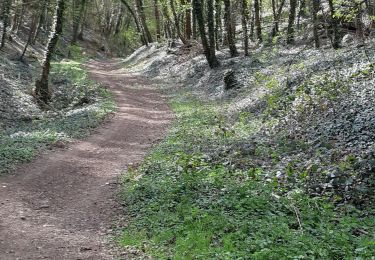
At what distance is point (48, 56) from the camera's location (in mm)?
21469

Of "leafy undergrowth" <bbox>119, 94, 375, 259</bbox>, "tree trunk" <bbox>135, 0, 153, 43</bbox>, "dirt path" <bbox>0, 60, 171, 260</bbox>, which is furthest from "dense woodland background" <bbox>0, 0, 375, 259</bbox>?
"tree trunk" <bbox>135, 0, 153, 43</bbox>

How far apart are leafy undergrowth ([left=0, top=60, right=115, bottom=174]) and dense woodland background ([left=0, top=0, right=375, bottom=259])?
0.24 feet

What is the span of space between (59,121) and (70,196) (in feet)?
28.5

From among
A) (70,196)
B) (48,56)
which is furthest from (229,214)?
(48,56)

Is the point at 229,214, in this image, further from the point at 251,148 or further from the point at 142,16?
the point at 142,16

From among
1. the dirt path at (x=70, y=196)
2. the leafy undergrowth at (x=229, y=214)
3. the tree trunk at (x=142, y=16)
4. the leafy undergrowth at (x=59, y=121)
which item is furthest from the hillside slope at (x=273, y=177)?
the tree trunk at (x=142, y=16)

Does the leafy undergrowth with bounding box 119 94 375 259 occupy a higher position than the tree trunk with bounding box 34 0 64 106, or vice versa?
the tree trunk with bounding box 34 0 64 106

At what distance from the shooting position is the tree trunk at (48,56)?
2075cm

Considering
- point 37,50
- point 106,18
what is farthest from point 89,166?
point 106,18

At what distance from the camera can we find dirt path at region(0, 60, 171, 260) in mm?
7598

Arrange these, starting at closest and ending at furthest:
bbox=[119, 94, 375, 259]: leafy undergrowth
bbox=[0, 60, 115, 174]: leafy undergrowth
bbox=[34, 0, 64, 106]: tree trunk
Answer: bbox=[119, 94, 375, 259]: leafy undergrowth → bbox=[0, 60, 115, 174]: leafy undergrowth → bbox=[34, 0, 64, 106]: tree trunk

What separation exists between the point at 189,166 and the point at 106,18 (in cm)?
6228

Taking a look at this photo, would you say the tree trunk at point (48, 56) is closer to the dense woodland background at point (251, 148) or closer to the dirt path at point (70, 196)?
the dense woodland background at point (251, 148)

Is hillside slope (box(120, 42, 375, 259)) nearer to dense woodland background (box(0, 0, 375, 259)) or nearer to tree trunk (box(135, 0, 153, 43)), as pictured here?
dense woodland background (box(0, 0, 375, 259))
